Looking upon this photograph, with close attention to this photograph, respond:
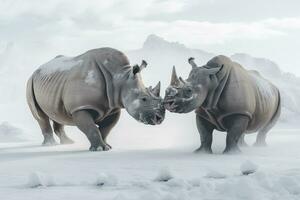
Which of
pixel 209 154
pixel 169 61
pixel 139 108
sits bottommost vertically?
pixel 169 61

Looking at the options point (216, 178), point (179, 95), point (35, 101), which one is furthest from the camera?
point (35, 101)

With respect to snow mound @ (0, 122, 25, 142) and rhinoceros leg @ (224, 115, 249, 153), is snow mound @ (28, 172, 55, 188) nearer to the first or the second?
rhinoceros leg @ (224, 115, 249, 153)

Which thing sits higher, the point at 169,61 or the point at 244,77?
the point at 244,77

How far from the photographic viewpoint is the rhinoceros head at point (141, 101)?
9.12 metres

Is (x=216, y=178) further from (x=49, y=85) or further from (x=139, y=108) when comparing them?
(x=49, y=85)

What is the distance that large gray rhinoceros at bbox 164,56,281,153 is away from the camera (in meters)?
8.55

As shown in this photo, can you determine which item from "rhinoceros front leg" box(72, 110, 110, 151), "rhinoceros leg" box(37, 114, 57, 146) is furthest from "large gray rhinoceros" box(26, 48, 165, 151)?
"rhinoceros leg" box(37, 114, 57, 146)

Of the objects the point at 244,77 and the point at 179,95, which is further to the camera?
the point at 244,77

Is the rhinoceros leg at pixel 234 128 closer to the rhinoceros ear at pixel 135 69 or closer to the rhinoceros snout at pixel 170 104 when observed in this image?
the rhinoceros snout at pixel 170 104

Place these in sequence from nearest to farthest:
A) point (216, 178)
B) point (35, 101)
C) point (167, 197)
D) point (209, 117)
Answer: point (167, 197)
point (216, 178)
point (209, 117)
point (35, 101)

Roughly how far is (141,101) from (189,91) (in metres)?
1.02

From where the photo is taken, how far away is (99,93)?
384 inches

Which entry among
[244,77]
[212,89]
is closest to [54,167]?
[212,89]

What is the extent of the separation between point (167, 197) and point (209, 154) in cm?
421
